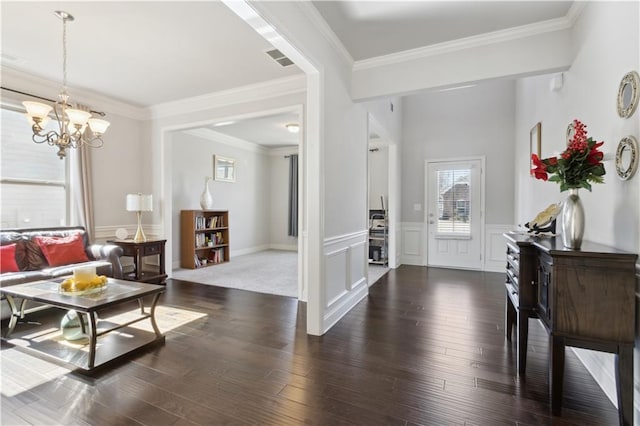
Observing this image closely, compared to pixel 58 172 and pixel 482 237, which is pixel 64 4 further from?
pixel 482 237

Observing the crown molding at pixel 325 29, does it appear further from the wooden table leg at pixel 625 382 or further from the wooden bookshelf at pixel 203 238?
the wooden bookshelf at pixel 203 238

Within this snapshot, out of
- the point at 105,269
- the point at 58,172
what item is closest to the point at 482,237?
the point at 105,269

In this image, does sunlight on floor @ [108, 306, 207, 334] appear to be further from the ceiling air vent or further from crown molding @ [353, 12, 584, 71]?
crown molding @ [353, 12, 584, 71]

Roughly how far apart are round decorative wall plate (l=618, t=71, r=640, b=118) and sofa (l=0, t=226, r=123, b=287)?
507 cm

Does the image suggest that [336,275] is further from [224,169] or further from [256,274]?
[224,169]

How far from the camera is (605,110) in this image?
2.01m

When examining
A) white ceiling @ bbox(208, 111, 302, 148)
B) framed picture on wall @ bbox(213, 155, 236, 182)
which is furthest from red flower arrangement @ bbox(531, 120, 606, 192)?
framed picture on wall @ bbox(213, 155, 236, 182)

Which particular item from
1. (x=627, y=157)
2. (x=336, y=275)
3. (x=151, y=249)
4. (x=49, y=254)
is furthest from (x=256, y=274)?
(x=627, y=157)

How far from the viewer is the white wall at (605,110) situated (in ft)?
5.55

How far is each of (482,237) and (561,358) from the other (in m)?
4.27

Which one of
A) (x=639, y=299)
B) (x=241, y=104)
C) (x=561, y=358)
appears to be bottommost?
(x=561, y=358)

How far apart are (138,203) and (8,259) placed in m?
1.61

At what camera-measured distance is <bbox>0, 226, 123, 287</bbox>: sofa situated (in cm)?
315

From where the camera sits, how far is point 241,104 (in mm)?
4363
